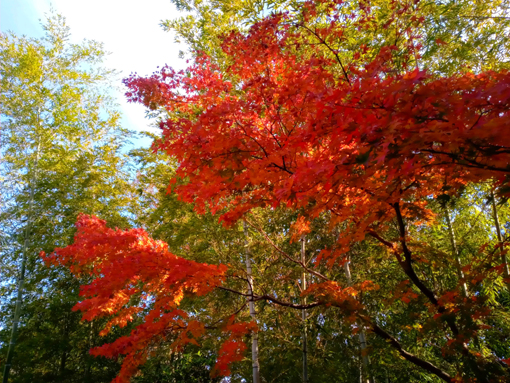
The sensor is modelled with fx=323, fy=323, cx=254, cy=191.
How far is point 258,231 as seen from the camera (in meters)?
5.82

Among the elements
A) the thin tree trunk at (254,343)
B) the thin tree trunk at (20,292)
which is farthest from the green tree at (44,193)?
the thin tree trunk at (254,343)

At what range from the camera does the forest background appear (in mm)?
2631

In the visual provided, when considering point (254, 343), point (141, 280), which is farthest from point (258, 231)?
point (141, 280)

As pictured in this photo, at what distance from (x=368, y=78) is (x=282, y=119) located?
124 centimetres

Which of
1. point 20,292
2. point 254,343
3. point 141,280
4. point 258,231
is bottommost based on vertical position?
point 254,343

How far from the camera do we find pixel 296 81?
2.86 meters

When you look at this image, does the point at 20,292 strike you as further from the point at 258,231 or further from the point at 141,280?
the point at 258,231

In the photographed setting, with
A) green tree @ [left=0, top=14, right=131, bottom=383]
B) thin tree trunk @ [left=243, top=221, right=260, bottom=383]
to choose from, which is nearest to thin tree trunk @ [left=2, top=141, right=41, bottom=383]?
green tree @ [left=0, top=14, right=131, bottom=383]

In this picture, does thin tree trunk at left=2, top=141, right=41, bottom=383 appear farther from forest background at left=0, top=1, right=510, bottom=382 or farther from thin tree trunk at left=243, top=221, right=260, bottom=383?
thin tree trunk at left=243, top=221, right=260, bottom=383

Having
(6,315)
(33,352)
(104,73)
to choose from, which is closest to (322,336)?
(33,352)

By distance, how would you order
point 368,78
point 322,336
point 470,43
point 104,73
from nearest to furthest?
1. point 368,78
2. point 470,43
3. point 322,336
4. point 104,73

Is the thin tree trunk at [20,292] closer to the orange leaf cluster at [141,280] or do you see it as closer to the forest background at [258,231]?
the forest background at [258,231]

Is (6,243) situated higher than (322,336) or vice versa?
(6,243)

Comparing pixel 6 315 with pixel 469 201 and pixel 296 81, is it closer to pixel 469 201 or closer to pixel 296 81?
pixel 296 81
